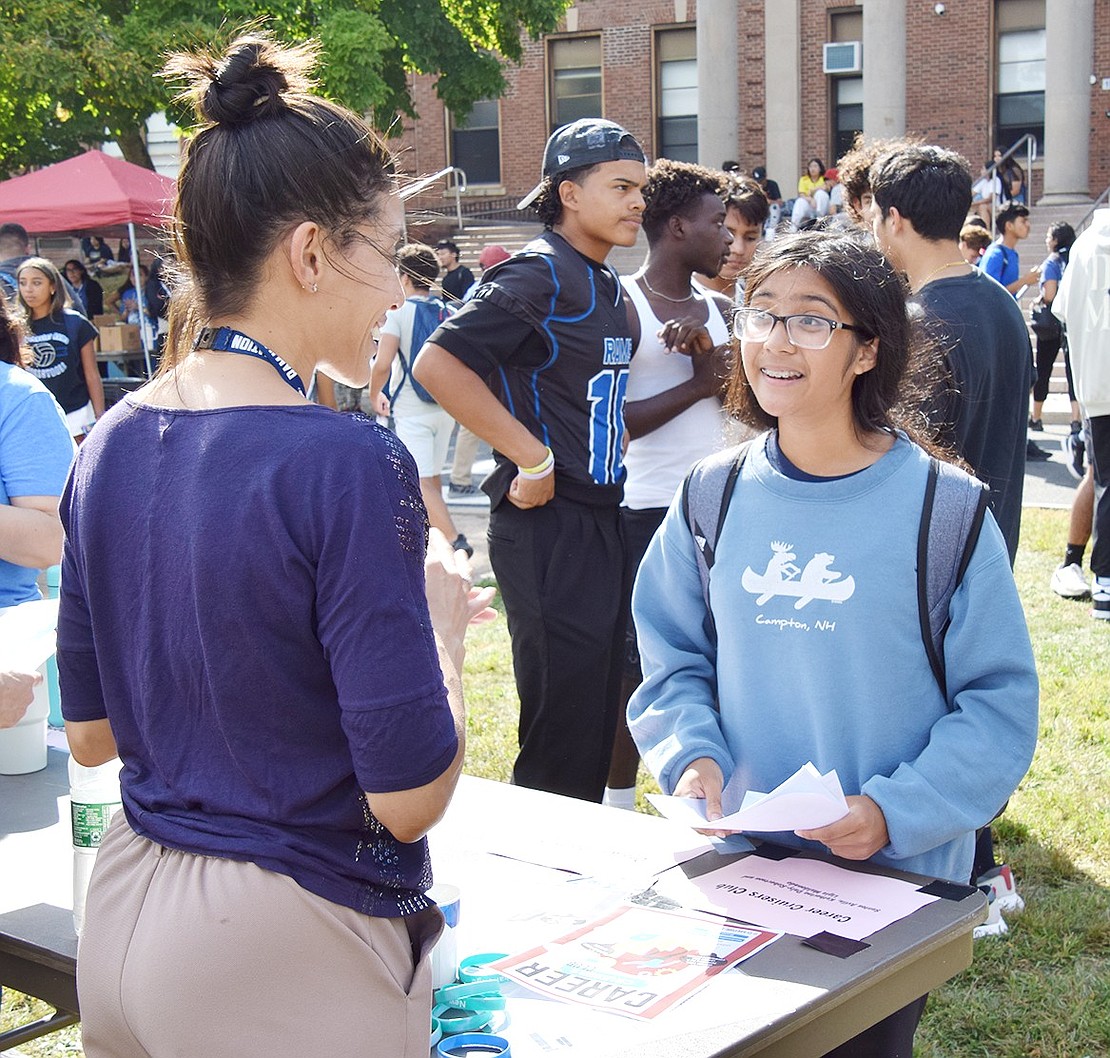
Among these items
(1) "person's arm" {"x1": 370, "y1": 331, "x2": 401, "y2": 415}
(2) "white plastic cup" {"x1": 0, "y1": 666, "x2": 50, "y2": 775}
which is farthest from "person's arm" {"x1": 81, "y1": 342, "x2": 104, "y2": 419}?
(2) "white plastic cup" {"x1": 0, "y1": 666, "x2": 50, "y2": 775}

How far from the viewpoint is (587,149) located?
12.8 feet

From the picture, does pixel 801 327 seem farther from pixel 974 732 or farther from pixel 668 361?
pixel 668 361

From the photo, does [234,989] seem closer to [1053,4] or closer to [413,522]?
[413,522]

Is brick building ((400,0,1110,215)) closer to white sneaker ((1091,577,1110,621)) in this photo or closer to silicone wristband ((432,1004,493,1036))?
white sneaker ((1091,577,1110,621))

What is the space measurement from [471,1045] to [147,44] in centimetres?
1901

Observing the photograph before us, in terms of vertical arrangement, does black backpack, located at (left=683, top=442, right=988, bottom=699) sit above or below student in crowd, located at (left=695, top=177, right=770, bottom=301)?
below

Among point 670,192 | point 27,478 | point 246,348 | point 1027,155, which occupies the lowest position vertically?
point 27,478

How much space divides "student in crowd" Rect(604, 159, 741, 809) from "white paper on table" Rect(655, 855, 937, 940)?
2141 millimetres

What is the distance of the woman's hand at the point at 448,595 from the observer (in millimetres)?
1618

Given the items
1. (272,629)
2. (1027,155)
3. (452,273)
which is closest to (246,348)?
(272,629)

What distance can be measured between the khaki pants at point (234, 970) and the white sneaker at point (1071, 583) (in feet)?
22.1

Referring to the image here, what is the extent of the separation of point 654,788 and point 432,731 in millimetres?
3644

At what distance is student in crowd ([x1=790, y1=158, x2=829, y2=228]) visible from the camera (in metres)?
21.1

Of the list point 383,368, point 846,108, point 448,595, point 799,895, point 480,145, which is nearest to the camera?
point 448,595
